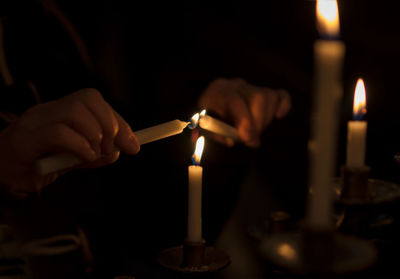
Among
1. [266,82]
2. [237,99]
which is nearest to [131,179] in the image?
[237,99]

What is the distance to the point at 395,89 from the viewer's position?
65.5 inches

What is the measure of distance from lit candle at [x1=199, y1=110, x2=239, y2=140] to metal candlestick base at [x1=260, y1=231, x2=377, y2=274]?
348 millimetres

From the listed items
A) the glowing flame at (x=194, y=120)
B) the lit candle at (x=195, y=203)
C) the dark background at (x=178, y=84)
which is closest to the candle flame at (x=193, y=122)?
the glowing flame at (x=194, y=120)

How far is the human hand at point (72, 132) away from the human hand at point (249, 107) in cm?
33

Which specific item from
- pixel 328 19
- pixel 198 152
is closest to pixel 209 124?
pixel 198 152

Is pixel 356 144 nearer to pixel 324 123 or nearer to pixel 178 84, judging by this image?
pixel 324 123

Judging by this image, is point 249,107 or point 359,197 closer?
point 359,197

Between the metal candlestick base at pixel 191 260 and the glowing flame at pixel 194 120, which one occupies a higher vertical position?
the glowing flame at pixel 194 120

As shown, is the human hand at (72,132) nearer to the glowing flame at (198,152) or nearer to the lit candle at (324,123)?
the glowing flame at (198,152)

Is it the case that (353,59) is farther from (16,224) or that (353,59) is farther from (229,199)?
(16,224)

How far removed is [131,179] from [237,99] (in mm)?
528

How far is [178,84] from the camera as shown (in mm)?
2006

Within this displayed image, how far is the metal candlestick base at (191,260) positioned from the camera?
0.43 metres

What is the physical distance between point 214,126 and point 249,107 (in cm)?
29
